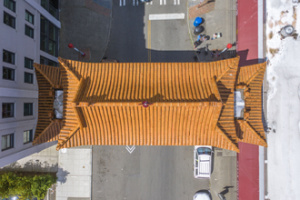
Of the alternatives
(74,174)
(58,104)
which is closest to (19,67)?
(58,104)

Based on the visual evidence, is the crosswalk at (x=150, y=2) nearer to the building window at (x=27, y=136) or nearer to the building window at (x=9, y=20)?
the building window at (x=9, y=20)

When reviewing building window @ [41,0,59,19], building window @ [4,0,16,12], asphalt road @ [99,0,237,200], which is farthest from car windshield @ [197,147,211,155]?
building window @ [41,0,59,19]

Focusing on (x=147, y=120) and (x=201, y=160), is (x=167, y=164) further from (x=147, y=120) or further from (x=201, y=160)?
(x=147, y=120)

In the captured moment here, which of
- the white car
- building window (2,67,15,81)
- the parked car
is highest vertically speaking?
building window (2,67,15,81)

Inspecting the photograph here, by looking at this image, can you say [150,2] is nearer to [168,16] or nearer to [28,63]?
[168,16]

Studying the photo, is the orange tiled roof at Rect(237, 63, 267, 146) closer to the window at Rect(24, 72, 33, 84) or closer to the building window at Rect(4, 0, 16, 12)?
the window at Rect(24, 72, 33, 84)

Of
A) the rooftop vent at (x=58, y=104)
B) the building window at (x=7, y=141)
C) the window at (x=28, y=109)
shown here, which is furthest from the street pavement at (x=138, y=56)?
the rooftop vent at (x=58, y=104)
